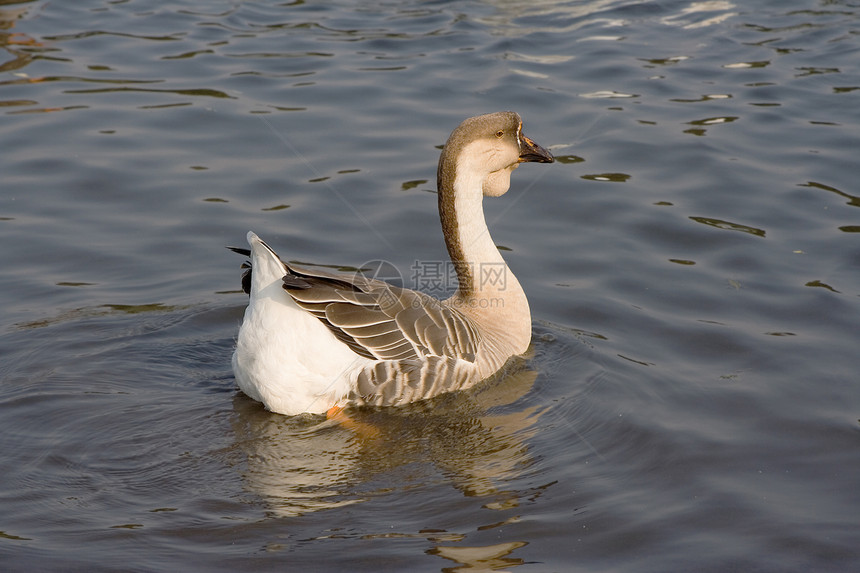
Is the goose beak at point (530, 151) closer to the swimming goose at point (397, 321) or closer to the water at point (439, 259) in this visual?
the swimming goose at point (397, 321)

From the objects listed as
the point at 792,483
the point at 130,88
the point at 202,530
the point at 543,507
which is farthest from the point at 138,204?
the point at 792,483

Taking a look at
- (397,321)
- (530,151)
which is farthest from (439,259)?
(397,321)

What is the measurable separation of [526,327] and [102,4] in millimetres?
10193

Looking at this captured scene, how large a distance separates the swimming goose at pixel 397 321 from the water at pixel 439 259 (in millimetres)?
209

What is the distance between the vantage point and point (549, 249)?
8.07 meters

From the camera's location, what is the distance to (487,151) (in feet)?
21.4

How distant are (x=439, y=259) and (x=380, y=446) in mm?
2743

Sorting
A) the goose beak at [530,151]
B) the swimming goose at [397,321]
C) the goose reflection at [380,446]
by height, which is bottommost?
the goose reflection at [380,446]

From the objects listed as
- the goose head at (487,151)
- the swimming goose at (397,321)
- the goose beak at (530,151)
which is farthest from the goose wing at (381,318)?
the goose beak at (530,151)

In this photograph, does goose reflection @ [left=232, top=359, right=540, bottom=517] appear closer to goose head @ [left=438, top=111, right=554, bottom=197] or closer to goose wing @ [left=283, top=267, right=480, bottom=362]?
goose wing @ [left=283, top=267, right=480, bottom=362]

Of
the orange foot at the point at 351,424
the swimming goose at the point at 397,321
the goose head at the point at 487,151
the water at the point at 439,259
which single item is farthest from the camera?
the goose head at the point at 487,151

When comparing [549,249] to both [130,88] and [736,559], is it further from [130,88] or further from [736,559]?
[130,88]

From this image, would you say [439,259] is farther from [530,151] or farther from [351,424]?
[351,424]

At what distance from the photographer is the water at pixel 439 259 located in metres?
4.80
